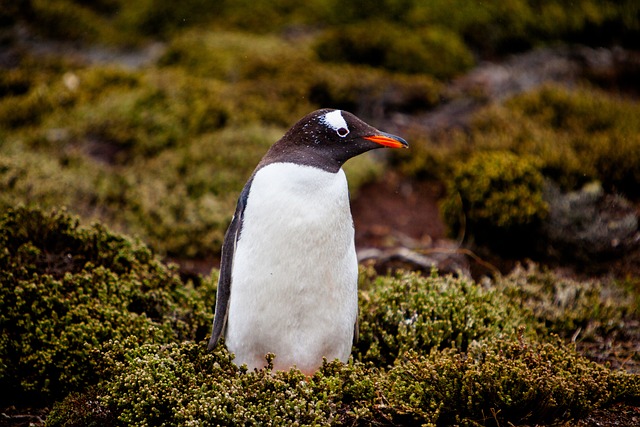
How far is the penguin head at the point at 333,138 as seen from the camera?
418 cm

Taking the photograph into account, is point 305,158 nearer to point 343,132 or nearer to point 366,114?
point 343,132

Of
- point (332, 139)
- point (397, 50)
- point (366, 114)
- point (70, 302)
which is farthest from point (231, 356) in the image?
point (397, 50)

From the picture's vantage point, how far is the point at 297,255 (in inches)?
159

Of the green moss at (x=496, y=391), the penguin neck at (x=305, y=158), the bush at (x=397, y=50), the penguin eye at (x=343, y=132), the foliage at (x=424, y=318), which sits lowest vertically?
the green moss at (x=496, y=391)

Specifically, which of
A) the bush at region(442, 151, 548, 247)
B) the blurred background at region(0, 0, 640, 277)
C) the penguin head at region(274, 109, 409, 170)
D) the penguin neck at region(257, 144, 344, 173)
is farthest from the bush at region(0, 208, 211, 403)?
the bush at region(442, 151, 548, 247)

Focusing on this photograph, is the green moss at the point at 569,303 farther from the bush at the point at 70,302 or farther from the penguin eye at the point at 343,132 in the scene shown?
the bush at the point at 70,302

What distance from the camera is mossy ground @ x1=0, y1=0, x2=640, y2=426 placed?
384cm

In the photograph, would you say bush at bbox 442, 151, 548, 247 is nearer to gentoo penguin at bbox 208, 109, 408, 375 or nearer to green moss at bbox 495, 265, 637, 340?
green moss at bbox 495, 265, 637, 340

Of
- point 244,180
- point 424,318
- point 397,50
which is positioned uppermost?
point 397,50

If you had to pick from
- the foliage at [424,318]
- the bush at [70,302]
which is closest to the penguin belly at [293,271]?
the foliage at [424,318]

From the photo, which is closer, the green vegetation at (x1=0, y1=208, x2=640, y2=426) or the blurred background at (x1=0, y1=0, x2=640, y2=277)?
the green vegetation at (x1=0, y1=208, x2=640, y2=426)

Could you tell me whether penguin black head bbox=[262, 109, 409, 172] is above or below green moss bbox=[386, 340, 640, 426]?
above

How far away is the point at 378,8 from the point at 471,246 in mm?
9759

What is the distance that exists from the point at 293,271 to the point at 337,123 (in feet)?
3.17
